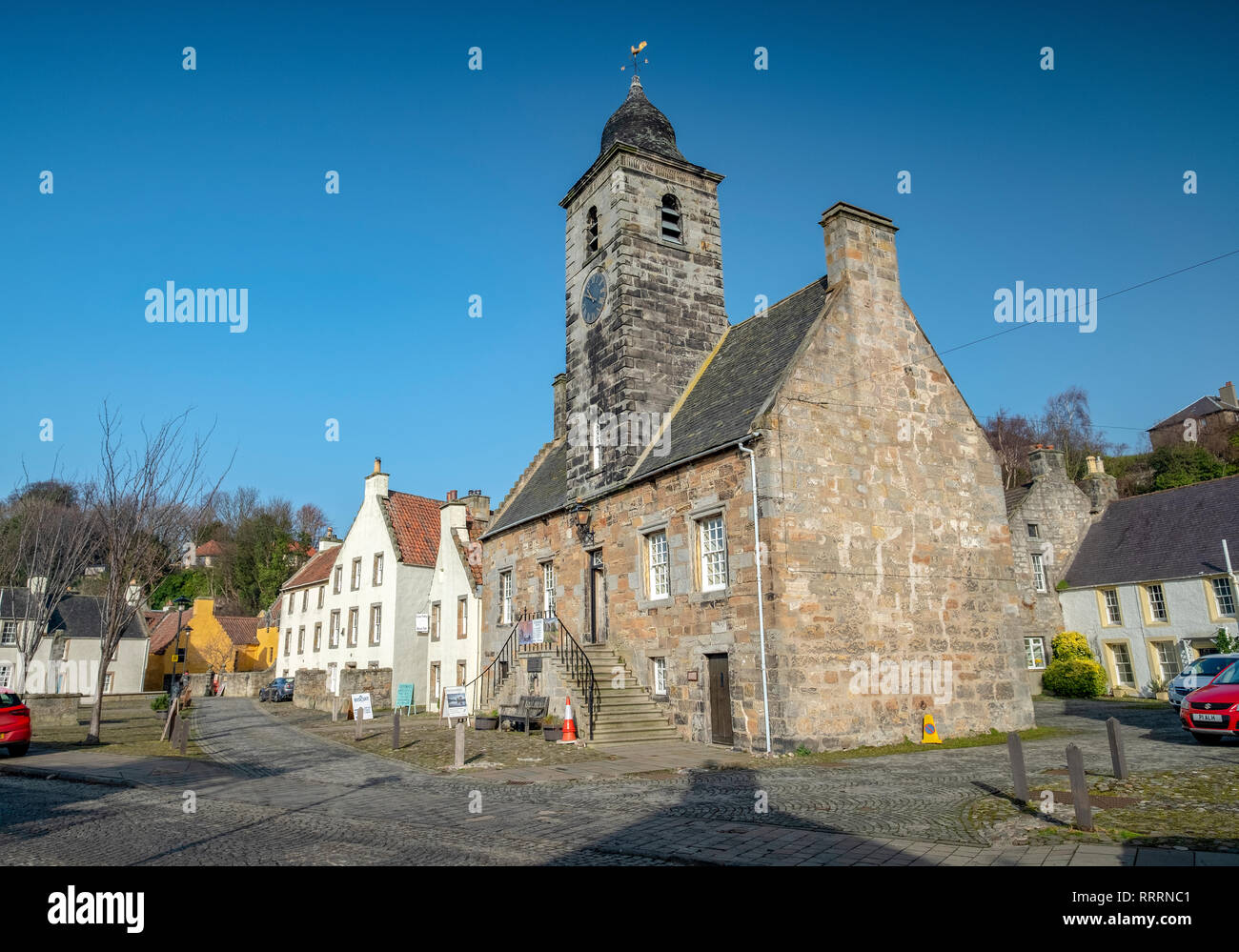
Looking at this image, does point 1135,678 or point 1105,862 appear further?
point 1135,678

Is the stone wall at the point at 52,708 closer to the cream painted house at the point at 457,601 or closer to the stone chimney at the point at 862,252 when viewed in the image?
the cream painted house at the point at 457,601

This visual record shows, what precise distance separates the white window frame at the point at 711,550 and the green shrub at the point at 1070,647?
21698 millimetres

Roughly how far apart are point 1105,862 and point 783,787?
5.22m

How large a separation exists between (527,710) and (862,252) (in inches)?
545

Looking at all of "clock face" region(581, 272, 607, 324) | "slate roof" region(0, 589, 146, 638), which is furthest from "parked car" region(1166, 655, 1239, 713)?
"slate roof" region(0, 589, 146, 638)

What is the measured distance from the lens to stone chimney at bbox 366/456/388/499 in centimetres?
3662

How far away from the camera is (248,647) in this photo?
5644 centimetres

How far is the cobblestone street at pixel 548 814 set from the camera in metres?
7.48

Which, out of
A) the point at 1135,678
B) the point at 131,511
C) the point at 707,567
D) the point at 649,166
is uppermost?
the point at 649,166

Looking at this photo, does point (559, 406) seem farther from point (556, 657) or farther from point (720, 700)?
point (720, 700)

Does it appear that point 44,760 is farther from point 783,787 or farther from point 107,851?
point 783,787

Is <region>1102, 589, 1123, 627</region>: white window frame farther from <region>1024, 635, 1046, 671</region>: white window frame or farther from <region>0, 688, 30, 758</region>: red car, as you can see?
<region>0, 688, 30, 758</region>: red car
